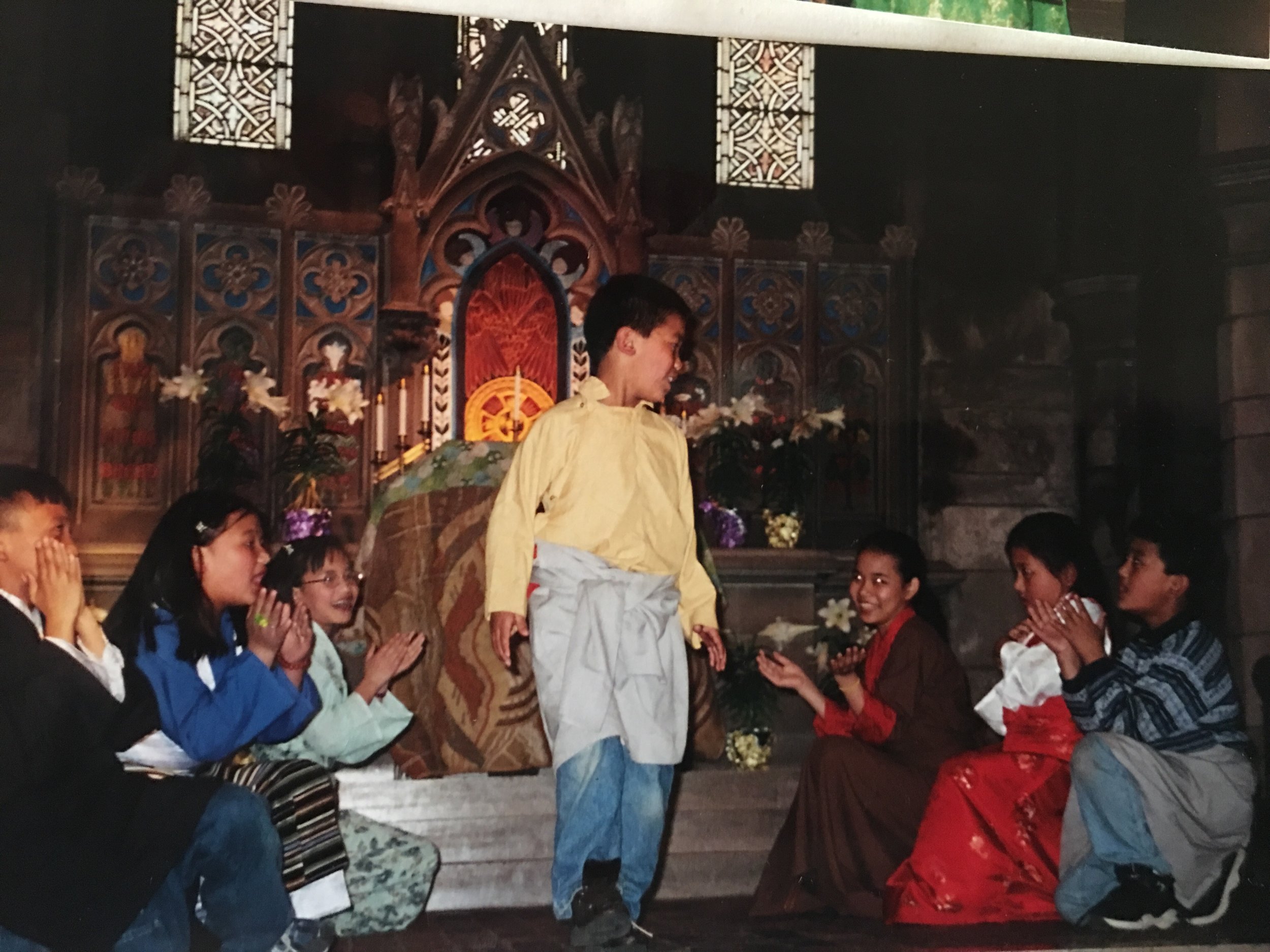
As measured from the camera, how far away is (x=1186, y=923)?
3732mm

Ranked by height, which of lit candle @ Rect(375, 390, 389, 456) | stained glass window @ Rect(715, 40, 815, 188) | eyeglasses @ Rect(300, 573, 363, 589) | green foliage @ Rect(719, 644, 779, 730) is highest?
stained glass window @ Rect(715, 40, 815, 188)

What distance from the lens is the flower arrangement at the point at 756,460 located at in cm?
559

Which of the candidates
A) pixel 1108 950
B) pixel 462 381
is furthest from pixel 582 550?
pixel 462 381

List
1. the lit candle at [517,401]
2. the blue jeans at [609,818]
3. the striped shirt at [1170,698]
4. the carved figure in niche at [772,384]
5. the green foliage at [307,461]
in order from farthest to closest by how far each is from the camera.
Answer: the carved figure in niche at [772,384], the lit candle at [517,401], the green foliage at [307,461], the striped shirt at [1170,698], the blue jeans at [609,818]

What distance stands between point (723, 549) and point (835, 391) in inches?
49.4

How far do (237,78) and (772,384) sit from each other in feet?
8.05

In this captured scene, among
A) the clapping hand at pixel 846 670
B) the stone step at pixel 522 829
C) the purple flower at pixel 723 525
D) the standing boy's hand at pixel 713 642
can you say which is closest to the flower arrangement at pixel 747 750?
the stone step at pixel 522 829

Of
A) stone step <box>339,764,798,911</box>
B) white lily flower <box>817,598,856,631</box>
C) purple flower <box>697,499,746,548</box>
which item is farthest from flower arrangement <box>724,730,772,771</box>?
purple flower <box>697,499,746,548</box>

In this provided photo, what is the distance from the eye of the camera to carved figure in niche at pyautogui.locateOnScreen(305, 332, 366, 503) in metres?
5.89

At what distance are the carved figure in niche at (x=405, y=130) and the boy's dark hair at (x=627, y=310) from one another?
2454 mm

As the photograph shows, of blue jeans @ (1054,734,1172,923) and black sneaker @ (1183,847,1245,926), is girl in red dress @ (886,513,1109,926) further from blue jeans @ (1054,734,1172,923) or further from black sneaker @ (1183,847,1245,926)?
black sneaker @ (1183,847,1245,926)

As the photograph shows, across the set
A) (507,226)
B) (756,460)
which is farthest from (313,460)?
(756,460)

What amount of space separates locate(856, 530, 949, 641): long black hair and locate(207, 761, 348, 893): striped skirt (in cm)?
171

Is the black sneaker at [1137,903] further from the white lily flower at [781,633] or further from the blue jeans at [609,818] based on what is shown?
the white lily flower at [781,633]
